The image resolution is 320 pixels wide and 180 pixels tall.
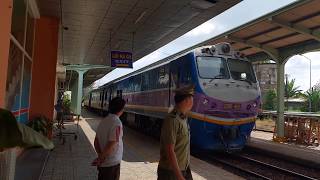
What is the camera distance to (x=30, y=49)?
1073 cm

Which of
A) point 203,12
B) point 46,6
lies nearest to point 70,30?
point 46,6

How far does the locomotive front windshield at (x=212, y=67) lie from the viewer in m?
10.9

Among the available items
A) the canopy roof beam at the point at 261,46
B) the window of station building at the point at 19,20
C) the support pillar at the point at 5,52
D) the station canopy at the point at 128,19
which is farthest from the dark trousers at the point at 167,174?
the canopy roof beam at the point at 261,46

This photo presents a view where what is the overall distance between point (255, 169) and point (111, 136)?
674 centimetres

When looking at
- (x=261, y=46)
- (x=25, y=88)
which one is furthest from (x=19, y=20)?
(x=261, y=46)

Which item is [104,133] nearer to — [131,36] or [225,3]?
[225,3]

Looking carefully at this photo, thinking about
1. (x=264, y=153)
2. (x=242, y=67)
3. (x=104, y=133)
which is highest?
(x=242, y=67)

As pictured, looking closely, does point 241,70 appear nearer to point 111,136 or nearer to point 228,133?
point 228,133

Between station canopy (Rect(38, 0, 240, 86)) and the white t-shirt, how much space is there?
7230 mm

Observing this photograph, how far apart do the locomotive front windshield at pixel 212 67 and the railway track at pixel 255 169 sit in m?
2.50

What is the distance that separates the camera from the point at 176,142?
3719 millimetres

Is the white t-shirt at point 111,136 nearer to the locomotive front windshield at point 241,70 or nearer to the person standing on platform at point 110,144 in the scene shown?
the person standing on platform at point 110,144

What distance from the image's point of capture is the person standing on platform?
13.9ft

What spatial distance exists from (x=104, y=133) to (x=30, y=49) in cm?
726
